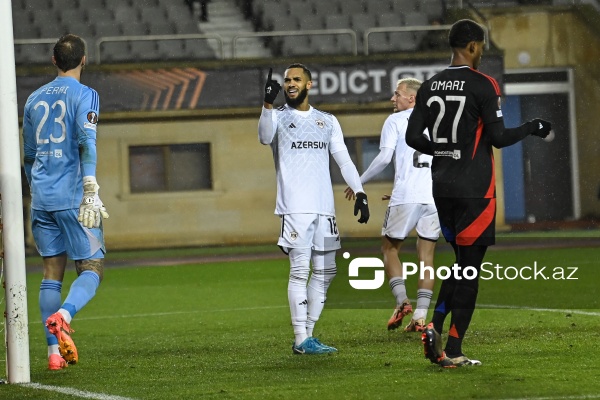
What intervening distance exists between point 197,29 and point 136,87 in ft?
10.6

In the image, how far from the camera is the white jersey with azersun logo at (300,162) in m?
8.14

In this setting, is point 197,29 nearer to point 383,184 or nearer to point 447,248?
point 383,184

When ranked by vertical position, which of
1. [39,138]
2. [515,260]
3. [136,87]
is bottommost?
[515,260]

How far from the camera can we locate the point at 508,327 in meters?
9.44

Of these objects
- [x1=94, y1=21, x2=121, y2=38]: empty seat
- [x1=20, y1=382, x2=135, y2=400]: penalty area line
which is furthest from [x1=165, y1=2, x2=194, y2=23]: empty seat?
[x1=20, y1=382, x2=135, y2=400]: penalty area line

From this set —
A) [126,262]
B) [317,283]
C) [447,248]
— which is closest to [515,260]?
[447,248]

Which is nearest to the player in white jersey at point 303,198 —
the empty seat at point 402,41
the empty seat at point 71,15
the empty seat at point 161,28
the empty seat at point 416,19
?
the empty seat at point 402,41

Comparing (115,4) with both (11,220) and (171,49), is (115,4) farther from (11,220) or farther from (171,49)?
(11,220)

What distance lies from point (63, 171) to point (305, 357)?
1883mm

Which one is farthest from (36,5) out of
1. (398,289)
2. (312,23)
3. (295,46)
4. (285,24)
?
(398,289)

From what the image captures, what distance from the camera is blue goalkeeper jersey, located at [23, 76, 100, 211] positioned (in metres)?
7.50

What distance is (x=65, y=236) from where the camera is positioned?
7.57 meters

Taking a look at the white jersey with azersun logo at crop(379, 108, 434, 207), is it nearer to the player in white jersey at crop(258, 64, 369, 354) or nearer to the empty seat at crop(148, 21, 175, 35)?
the player in white jersey at crop(258, 64, 369, 354)

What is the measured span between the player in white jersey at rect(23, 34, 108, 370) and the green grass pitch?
58 cm
